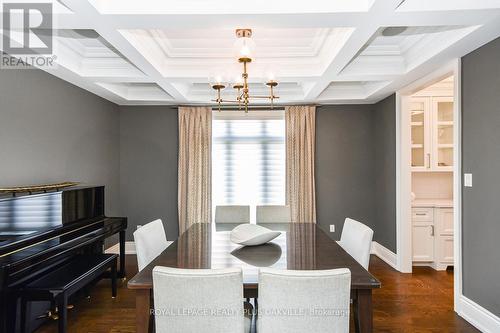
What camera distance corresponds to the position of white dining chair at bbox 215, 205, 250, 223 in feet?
12.2

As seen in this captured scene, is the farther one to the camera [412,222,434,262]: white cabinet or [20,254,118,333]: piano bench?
[412,222,434,262]: white cabinet

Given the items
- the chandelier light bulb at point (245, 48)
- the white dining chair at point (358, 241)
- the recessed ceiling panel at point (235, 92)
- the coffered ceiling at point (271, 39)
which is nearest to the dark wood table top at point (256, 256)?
the white dining chair at point (358, 241)

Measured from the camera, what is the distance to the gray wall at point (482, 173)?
252 centimetres

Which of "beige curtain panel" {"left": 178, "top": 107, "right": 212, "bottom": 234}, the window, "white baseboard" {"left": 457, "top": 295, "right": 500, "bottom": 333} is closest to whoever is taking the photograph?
"white baseboard" {"left": 457, "top": 295, "right": 500, "bottom": 333}

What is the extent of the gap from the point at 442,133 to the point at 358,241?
2930mm

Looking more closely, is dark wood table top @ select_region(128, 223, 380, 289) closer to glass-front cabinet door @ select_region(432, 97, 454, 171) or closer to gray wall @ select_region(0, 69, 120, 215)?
gray wall @ select_region(0, 69, 120, 215)

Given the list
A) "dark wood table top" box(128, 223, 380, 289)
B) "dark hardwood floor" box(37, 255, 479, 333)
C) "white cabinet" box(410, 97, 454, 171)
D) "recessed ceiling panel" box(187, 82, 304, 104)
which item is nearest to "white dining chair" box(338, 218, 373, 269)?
"dark wood table top" box(128, 223, 380, 289)

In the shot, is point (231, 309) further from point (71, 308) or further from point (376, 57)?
point (376, 57)

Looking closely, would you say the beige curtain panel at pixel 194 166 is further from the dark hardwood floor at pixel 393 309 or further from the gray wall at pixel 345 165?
the gray wall at pixel 345 165

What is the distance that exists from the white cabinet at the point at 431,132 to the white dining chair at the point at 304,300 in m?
3.54

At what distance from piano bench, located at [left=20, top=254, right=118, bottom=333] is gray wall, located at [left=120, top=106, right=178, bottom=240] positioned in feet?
6.91

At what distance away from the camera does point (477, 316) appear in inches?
106

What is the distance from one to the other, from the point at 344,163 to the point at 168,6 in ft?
12.3

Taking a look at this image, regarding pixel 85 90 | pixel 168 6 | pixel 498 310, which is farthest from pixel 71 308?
pixel 498 310
